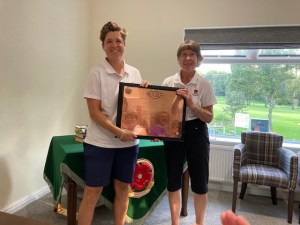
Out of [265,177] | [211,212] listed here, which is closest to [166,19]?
[265,177]

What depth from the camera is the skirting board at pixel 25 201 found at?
7.55 feet

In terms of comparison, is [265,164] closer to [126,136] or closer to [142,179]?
[142,179]

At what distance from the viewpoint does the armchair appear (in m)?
2.38

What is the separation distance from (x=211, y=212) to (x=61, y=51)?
2322 mm

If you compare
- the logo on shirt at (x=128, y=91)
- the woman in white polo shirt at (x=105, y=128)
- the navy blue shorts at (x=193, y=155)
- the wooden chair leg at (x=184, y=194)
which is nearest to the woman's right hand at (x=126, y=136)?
the woman in white polo shirt at (x=105, y=128)

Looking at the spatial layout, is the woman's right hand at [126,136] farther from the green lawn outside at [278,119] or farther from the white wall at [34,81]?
the green lawn outside at [278,119]

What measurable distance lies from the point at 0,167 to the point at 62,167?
0.71 m

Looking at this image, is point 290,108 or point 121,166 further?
point 290,108

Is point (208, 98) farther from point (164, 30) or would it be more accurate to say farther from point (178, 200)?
point (164, 30)

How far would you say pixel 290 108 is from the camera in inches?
122

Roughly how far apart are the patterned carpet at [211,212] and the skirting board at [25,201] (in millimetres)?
39

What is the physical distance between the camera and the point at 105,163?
5.18 feet

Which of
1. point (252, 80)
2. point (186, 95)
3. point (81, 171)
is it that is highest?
point (252, 80)

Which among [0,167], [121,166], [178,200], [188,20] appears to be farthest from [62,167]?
[188,20]
